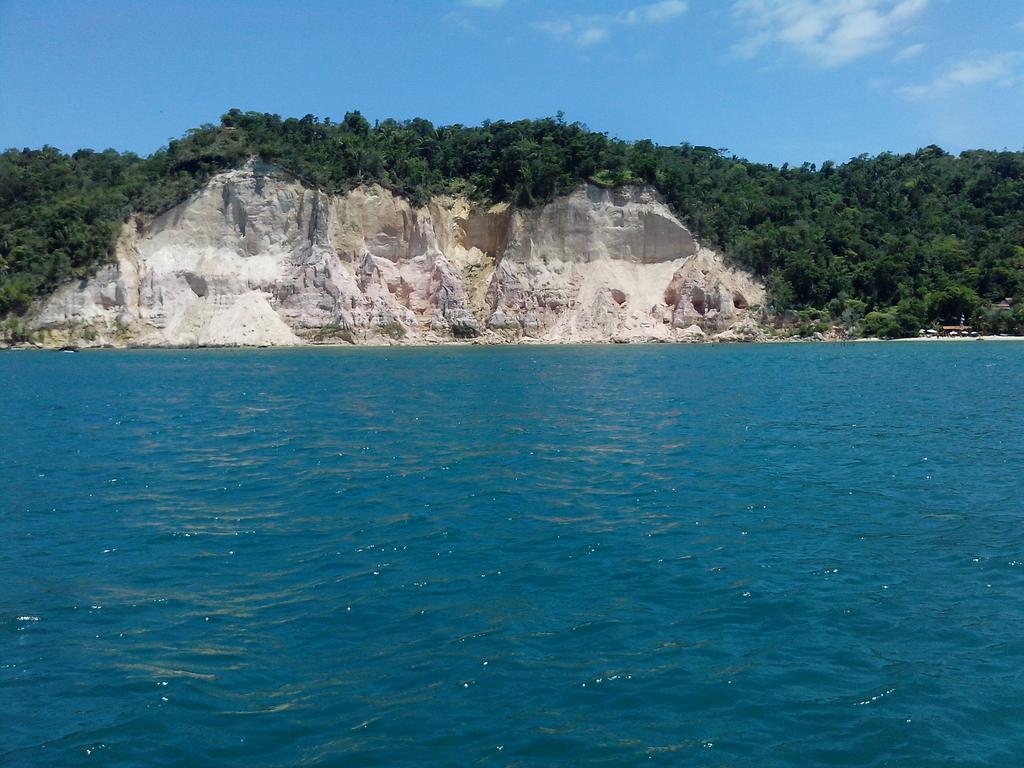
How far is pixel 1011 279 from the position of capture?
71.4 m

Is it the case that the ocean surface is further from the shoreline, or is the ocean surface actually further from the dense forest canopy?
the dense forest canopy

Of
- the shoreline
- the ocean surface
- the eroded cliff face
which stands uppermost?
the eroded cliff face

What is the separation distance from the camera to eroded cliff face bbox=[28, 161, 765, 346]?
6725 centimetres

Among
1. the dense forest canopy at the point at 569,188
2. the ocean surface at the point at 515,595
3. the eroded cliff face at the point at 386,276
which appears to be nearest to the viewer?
the ocean surface at the point at 515,595

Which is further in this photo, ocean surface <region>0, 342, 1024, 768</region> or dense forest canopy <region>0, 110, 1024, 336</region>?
dense forest canopy <region>0, 110, 1024, 336</region>

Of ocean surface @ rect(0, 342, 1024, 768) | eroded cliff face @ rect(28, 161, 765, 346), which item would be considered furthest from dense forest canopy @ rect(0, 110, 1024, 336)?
ocean surface @ rect(0, 342, 1024, 768)

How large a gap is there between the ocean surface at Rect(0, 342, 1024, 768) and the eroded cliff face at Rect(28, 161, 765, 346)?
45565 millimetres

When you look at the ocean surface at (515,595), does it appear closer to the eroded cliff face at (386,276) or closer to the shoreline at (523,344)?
the shoreline at (523,344)

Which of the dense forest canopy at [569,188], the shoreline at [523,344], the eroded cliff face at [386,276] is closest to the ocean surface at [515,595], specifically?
the shoreline at [523,344]

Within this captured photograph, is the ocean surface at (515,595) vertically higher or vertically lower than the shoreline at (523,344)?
lower

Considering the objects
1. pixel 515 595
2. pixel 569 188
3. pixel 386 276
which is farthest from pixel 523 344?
pixel 515 595

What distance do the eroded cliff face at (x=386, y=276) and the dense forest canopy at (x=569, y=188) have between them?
179 centimetres

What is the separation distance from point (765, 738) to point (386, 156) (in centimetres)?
7485

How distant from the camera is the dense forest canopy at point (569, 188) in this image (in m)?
70.1
